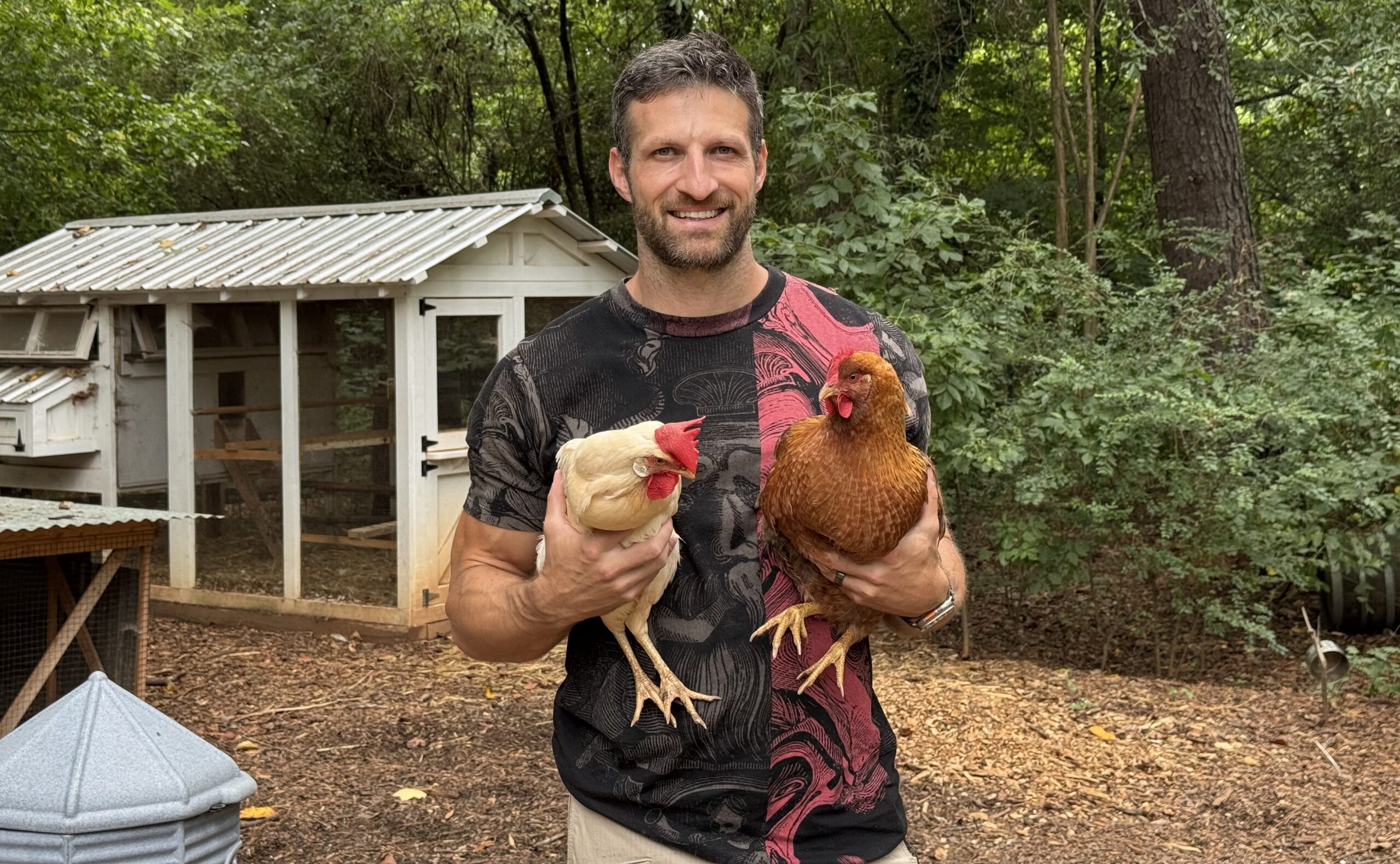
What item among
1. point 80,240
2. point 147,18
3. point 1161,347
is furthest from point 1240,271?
point 147,18

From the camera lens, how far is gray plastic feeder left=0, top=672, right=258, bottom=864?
190cm

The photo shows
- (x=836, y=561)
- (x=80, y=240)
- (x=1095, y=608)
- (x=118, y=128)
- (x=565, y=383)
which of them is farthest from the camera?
(x=118, y=128)

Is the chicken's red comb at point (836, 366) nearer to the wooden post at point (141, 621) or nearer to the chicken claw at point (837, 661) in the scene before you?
the chicken claw at point (837, 661)

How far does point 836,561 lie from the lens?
1.86 metres

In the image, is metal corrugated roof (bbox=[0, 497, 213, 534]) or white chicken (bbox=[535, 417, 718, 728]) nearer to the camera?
white chicken (bbox=[535, 417, 718, 728])

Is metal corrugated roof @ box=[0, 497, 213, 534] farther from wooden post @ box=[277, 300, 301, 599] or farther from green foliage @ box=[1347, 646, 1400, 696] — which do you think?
green foliage @ box=[1347, 646, 1400, 696]

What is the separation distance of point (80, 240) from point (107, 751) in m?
9.23

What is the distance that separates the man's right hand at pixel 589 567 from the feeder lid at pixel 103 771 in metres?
0.72

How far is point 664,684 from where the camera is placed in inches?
74.3

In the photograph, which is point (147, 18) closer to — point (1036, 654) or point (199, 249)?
point (199, 249)

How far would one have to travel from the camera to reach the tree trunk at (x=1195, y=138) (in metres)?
7.81

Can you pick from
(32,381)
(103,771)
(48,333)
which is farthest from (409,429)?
(103,771)

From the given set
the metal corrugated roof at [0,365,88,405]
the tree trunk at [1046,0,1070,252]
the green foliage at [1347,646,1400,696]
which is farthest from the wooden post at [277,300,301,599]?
the green foliage at [1347,646,1400,696]

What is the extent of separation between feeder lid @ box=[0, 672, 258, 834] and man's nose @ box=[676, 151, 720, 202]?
1257mm
